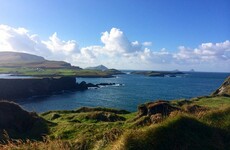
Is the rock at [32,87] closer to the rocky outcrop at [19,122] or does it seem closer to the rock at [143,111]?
the rocky outcrop at [19,122]

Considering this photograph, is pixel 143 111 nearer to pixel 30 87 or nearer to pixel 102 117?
pixel 102 117

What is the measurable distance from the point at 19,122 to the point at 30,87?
97.3m

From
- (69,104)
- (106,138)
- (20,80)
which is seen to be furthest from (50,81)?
(106,138)

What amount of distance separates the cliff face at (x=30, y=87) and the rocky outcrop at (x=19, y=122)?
82112 millimetres

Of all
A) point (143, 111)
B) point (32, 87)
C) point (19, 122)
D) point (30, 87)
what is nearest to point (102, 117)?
point (143, 111)

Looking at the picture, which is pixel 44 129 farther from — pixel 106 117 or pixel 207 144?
pixel 207 144

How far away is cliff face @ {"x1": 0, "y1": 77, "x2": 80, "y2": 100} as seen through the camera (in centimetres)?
12625

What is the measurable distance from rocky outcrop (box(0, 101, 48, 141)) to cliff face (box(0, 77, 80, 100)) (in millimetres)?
82112

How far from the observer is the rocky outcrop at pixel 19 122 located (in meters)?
38.1

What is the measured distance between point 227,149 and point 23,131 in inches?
1219

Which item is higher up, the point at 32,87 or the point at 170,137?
the point at 170,137

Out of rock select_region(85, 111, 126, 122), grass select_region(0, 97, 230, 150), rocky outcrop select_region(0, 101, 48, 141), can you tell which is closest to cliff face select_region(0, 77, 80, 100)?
rocky outcrop select_region(0, 101, 48, 141)

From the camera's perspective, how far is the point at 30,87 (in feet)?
448

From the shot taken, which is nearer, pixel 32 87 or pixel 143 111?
pixel 143 111
